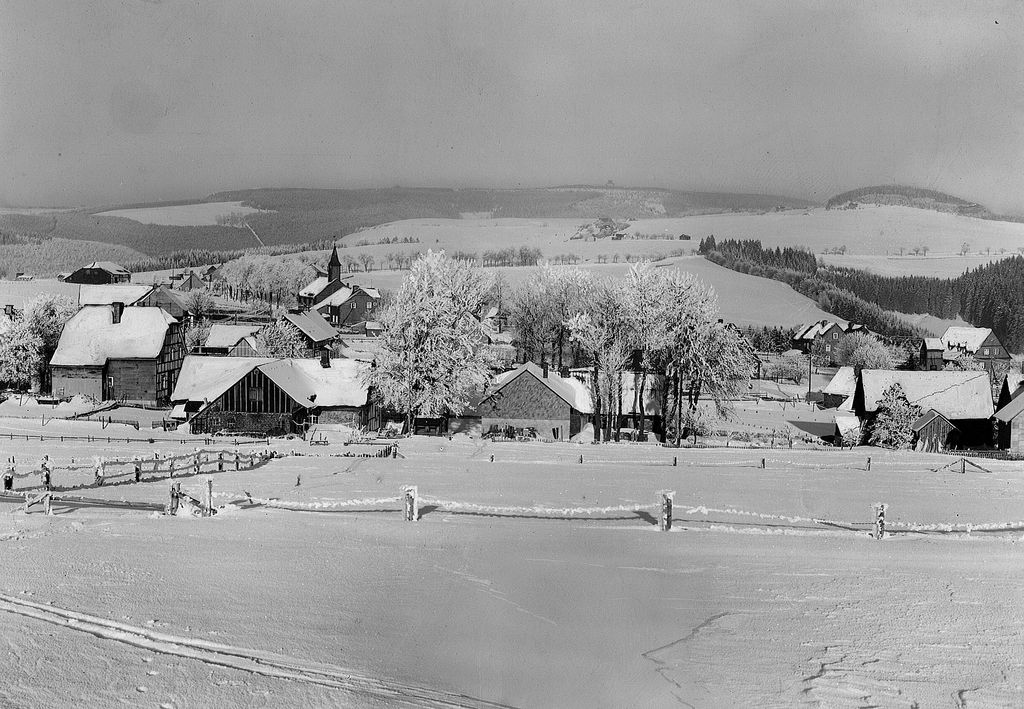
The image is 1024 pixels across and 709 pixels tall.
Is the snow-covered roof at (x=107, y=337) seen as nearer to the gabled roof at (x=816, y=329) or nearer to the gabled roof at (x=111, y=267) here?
the gabled roof at (x=111, y=267)

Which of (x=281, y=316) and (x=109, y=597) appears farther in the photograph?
(x=281, y=316)

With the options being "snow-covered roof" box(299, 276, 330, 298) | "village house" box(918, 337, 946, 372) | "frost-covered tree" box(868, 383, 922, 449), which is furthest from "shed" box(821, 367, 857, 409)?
"snow-covered roof" box(299, 276, 330, 298)

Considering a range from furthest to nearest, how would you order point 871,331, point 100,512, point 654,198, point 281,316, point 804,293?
1. point 871,331
2. point 804,293
3. point 281,316
4. point 654,198
5. point 100,512

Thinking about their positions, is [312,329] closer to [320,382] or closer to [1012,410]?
[320,382]

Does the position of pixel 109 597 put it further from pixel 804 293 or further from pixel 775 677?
pixel 804 293

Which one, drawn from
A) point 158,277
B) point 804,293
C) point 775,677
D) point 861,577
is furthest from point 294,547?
point 804,293

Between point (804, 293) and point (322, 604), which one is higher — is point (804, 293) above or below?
above

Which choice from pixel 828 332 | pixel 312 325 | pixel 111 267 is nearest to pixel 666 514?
pixel 111 267
